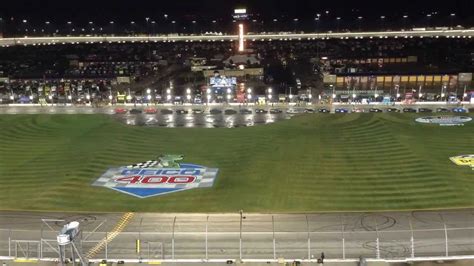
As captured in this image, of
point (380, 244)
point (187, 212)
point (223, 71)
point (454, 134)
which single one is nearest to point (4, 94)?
point (223, 71)

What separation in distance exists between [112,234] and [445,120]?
6196 cm

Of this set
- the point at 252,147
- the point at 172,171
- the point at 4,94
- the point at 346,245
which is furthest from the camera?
the point at 4,94

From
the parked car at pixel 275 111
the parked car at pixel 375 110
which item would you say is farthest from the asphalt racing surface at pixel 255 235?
the parked car at pixel 275 111

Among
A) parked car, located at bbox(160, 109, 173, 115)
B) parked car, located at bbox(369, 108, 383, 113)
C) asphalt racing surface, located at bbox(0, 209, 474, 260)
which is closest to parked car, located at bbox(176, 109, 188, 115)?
parked car, located at bbox(160, 109, 173, 115)

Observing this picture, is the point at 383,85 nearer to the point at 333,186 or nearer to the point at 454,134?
the point at 454,134

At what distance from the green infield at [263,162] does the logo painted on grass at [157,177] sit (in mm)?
1391

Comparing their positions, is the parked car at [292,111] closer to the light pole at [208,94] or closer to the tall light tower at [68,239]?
the light pole at [208,94]

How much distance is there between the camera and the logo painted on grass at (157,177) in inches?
2221

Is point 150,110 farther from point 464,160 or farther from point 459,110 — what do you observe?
point 464,160

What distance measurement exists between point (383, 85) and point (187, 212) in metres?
91.8

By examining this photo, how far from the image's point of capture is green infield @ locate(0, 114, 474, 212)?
170ft

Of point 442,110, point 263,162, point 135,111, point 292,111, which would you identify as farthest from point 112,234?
point 442,110

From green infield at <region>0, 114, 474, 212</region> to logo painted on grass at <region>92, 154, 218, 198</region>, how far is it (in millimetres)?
1391

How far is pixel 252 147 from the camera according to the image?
71625mm
